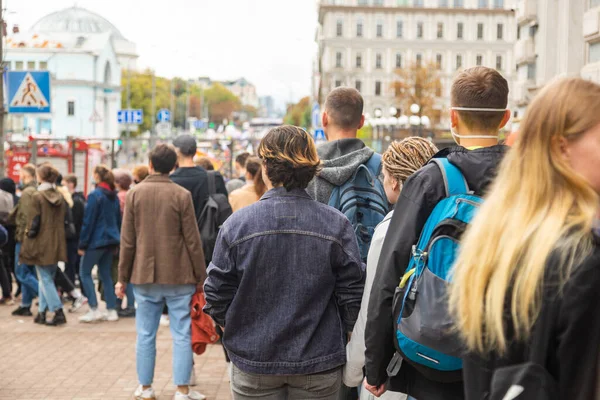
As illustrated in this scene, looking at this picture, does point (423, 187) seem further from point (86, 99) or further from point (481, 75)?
point (86, 99)

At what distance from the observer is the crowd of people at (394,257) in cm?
222

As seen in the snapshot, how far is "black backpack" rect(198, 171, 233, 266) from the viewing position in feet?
28.4

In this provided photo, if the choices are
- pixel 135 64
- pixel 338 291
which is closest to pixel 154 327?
pixel 338 291

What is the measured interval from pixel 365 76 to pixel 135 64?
244 ft

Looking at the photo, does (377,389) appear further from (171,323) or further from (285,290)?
(171,323)

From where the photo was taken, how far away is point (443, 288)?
9.82 feet

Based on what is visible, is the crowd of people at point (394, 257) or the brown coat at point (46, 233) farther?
the brown coat at point (46, 233)

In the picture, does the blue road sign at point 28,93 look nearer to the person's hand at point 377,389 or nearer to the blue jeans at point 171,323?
the blue jeans at point 171,323

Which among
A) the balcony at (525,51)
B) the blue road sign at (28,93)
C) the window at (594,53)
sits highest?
the balcony at (525,51)

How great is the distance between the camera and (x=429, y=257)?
3.13 metres

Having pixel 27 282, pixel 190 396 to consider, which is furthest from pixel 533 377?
pixel 27 282

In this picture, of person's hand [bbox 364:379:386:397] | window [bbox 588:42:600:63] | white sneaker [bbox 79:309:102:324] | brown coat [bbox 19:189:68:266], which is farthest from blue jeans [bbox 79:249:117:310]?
person's hand [bbox 364:379:386:397]

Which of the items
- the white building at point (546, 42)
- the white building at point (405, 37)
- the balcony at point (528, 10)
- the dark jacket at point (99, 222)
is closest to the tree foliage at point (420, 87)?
the white building at point (405, 37)

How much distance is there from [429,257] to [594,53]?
958 cm
